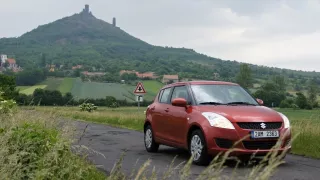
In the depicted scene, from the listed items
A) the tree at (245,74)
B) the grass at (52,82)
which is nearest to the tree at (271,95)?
the tree at (245,74)

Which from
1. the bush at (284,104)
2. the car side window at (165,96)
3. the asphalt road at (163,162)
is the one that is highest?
the car side window at (165,96)

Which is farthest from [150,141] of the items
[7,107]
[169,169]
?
[169,169]

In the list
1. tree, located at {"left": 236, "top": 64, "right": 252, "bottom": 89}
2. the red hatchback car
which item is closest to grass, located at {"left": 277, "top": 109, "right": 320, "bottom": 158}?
the red hatchback car

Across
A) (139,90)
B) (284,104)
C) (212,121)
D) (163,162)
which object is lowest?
(284,104)

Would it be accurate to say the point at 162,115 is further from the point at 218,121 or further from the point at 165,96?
the point at 218,121

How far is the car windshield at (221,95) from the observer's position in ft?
31.2

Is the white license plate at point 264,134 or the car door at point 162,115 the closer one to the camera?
the white license plate at point 264,134

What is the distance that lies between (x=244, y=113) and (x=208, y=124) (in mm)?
705

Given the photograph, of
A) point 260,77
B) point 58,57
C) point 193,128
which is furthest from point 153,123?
point 58,57

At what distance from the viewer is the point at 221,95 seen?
31.8ft

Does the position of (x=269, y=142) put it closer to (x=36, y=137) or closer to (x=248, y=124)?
(x=248, y=124)

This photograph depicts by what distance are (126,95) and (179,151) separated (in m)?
67.1

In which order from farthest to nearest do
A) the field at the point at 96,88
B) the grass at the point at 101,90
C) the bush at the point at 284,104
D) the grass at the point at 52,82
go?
1. the grass at the point at 52,82
2. the field at the point at 96,88
3. the grass at the point at 101,90
4. the bush at the point at 284,104

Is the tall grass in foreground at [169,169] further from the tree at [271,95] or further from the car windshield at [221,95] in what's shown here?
the tree at [271,95]
